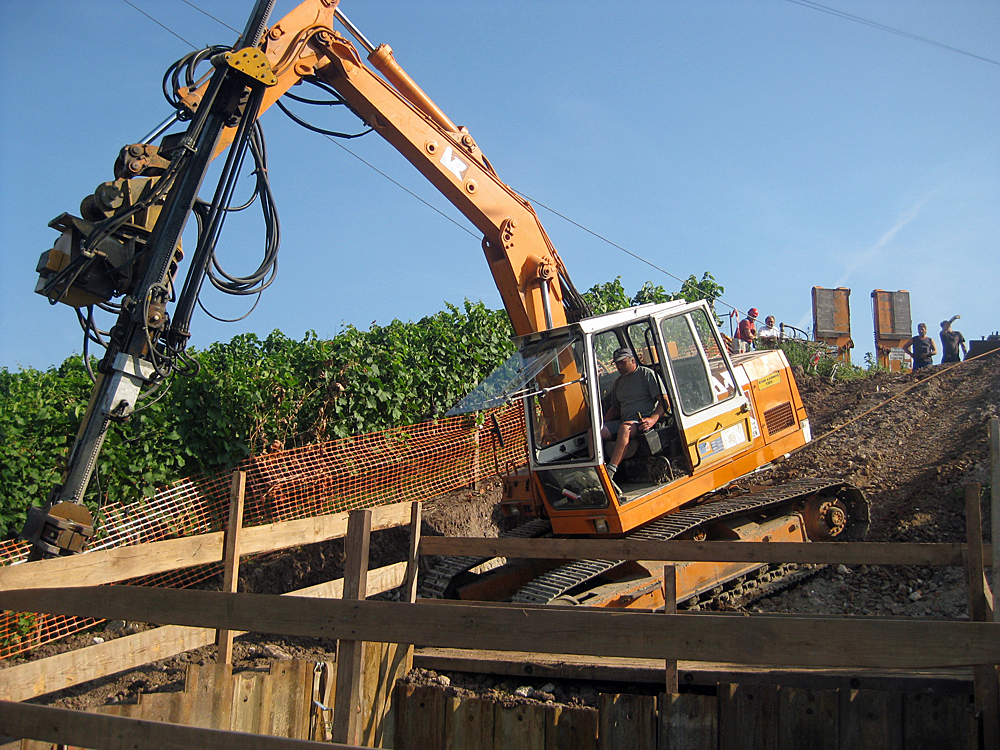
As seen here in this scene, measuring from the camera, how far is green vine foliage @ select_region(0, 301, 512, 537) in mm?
7250

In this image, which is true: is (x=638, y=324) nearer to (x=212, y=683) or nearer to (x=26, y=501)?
(x=212, y=683)

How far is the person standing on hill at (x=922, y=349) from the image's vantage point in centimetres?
1664

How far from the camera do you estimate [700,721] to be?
425 cm

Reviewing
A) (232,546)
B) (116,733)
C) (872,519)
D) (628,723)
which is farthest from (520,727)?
(872,519)

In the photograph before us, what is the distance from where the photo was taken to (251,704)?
13.9 ft

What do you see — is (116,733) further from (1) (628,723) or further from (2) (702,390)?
(2) (702,390)

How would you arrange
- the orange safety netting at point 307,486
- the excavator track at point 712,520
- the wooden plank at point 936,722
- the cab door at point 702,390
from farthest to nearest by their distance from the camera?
the cab door at point 702,390
the orange safety netting at point 307,486
the excavator track at point 712,520
the wooden plank at point 936,722

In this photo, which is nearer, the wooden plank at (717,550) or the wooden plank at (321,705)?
the wooden plank at (717,550)

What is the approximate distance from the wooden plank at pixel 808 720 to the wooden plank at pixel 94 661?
139 inches

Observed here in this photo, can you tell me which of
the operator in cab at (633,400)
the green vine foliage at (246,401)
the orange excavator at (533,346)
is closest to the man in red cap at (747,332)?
the green vine foliage at (246,401)

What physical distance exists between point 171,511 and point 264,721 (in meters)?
3.67

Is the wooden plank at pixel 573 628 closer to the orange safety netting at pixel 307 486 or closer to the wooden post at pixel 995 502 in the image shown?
the wooden post at pixel 995 502

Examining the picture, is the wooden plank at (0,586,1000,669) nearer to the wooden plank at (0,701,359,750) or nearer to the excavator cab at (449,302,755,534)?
the wooden plank at (0,701,359,750)

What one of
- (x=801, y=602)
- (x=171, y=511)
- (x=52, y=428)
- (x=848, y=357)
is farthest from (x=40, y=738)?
(x=848, y=357)
